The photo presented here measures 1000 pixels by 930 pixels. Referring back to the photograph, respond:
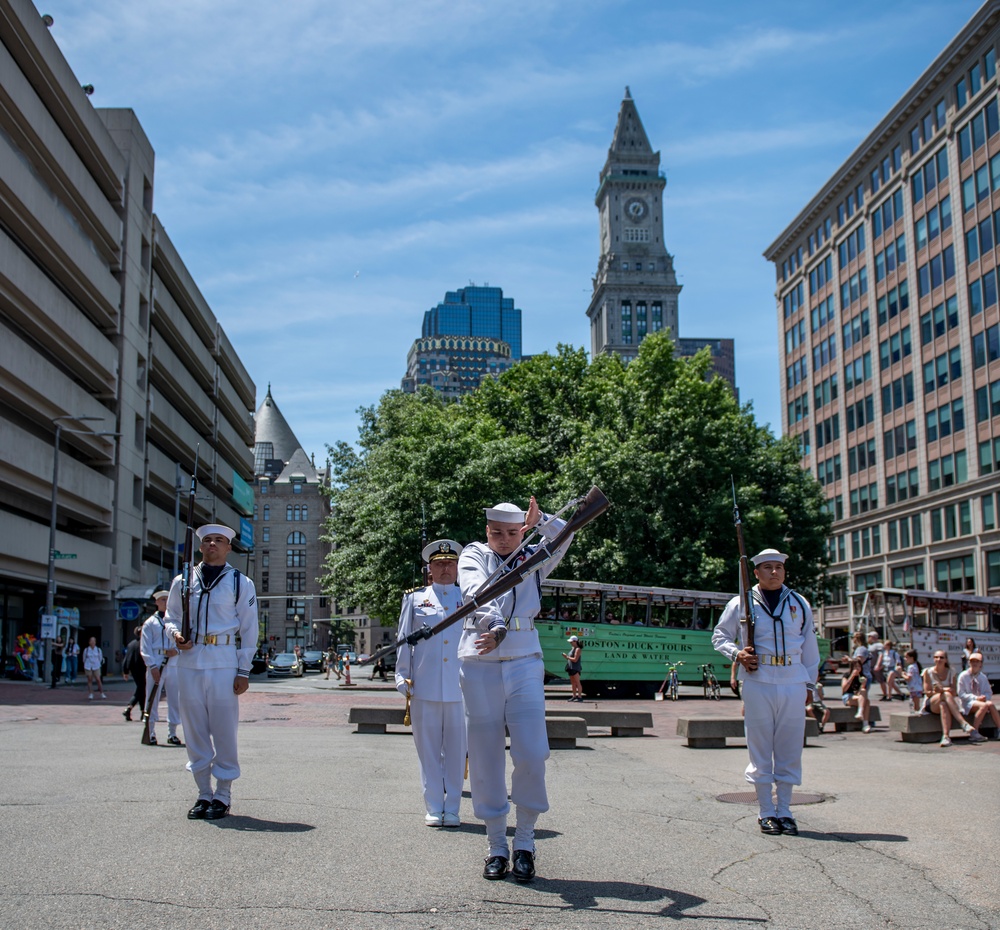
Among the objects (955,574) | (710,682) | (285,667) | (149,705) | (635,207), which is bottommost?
(285,667)

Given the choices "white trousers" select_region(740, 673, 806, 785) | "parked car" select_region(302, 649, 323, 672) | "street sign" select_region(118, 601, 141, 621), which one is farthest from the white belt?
"parked car" select_region(302, 649, 323, 672)

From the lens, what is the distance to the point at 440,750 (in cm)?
801

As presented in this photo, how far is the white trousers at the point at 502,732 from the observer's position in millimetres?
5828

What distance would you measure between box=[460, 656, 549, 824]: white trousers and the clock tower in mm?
165088

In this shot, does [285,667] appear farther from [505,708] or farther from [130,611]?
[505,708]

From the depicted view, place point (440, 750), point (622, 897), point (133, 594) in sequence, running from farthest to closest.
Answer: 1. point (133, 594)
2. point (440, 750)
3. point (622, 897)

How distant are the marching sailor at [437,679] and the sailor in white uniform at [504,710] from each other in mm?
1742

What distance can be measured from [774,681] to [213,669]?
401cm

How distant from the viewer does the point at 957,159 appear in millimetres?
57938

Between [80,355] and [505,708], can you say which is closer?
[505,708]

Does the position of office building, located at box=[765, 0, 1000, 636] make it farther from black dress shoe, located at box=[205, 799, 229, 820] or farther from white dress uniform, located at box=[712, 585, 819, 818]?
black dress shoe, located at box=[205, 799, 229, 820]

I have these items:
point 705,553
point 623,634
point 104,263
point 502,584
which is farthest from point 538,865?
point 104,263

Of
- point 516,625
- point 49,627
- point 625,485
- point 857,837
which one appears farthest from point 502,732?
point 49,627

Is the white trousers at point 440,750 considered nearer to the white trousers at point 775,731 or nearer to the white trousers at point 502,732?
the white trousers at point 502,732
